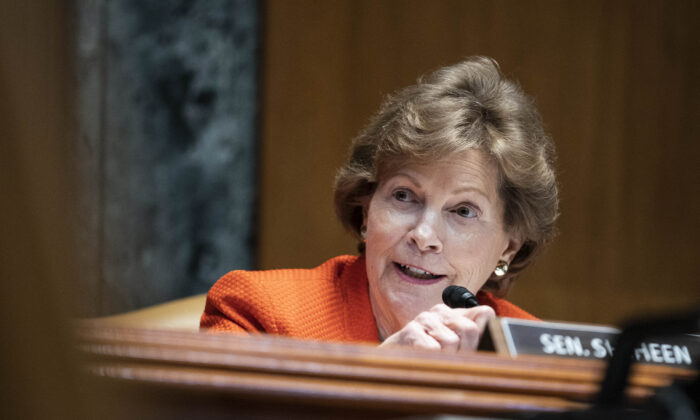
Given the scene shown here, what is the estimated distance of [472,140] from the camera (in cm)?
158

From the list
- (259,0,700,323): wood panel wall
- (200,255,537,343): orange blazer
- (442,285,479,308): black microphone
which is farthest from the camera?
(259,0,700,323): wood panel wall

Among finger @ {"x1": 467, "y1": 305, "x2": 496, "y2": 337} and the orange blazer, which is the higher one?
finger @ {"x1": 467, "y1": 305, "x2": 496, "y2": 337}

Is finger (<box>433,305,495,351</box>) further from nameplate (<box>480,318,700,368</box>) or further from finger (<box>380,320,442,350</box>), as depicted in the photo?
nameplate (<box>480,318,700,368</box>)

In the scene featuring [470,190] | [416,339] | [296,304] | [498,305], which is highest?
[470,190]

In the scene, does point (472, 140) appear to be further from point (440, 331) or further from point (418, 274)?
point (440, 331)

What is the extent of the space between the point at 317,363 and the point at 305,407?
3cm

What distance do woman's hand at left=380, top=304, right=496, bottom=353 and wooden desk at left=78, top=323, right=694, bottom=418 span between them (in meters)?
0.53

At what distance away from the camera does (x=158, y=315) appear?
69.0 inches

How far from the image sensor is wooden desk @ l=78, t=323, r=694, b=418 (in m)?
0.48

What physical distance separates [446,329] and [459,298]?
0.13 meters

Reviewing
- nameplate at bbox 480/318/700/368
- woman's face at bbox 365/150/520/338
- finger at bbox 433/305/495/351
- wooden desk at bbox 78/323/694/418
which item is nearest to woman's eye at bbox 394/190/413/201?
woman's face at bbox 365/150/520/338

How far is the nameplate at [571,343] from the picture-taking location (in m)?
0.70

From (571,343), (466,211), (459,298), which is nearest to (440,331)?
(459,298)

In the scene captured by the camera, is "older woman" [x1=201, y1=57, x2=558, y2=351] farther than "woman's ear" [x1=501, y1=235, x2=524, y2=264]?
No
